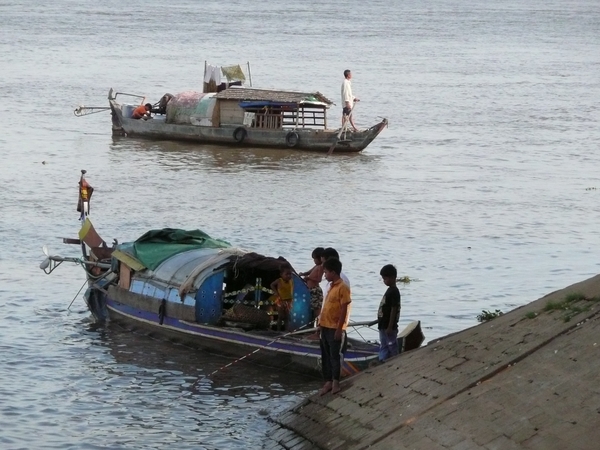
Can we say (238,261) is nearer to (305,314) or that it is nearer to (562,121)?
(305,314)

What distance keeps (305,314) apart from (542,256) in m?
8.84

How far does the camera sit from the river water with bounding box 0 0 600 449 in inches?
655

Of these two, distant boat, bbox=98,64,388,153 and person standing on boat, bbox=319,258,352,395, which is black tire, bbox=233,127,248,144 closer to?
distant boat, bbox=98,64,388,153

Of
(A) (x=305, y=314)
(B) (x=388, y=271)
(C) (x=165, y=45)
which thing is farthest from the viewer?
(C) (x=165, y=45)

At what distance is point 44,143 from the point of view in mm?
40844

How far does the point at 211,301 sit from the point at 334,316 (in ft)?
15.7

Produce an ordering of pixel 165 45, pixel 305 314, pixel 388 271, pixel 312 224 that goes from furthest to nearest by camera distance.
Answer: pixel 165 45, pixel 312 224, pixel 305 314, pixel 388 271

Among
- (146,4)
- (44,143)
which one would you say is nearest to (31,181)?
(44,143)

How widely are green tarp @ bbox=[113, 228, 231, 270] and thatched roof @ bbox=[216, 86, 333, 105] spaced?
17223 millimetres

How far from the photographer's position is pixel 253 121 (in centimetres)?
3844

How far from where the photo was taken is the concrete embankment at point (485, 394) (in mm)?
10828

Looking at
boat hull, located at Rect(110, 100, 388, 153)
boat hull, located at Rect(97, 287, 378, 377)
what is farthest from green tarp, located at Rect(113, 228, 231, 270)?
boat hull, located at Rect(110, 100, 388, 153)

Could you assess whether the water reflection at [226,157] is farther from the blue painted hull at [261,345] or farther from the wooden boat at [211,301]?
the blue painted hull at [261,345]

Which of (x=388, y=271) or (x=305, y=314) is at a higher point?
(x=388, y=271)
